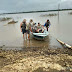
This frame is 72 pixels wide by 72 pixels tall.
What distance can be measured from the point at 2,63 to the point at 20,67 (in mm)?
1207

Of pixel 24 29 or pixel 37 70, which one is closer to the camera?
pixel 37 70

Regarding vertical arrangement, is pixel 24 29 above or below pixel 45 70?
above

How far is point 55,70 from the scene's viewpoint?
14.4 feet

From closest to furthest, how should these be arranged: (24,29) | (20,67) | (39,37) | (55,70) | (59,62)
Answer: (55,70) < (20,67) < (59,62) < (39,37) < (24,29)

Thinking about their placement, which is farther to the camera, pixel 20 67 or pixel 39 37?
pixel 39 37

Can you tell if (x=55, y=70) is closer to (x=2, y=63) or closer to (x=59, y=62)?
(x=59, y=62)

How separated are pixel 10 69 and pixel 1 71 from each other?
1.26 feet

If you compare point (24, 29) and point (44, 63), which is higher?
point (24, 29)

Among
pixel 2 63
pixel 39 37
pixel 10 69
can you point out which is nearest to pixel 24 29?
pixel 39 37

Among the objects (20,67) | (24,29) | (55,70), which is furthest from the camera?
(24,29)

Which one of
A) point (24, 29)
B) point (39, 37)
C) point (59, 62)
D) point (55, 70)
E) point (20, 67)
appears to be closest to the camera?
point (55, 70)

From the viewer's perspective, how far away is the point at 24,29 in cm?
966

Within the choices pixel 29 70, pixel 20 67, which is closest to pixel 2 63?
pixel 20 67

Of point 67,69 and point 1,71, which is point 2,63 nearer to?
point 1,71
